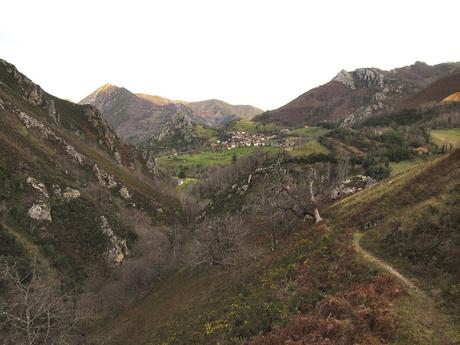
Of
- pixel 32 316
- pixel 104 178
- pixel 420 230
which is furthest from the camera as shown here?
pixel 104 178

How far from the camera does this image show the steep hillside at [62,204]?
91.4m

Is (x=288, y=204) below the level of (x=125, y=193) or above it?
above

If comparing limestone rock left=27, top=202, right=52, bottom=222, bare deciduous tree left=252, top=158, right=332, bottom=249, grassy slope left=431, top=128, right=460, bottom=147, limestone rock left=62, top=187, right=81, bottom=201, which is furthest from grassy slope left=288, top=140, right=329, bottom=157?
bare deciduous tree left=252, top=158, right=332, bottom=249

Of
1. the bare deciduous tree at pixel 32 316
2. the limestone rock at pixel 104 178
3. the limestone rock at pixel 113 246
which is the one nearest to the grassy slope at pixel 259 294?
the bare deciduous tree at pixel 32 316

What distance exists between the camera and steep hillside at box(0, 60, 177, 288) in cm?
9144

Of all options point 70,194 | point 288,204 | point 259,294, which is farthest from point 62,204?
point 259,294

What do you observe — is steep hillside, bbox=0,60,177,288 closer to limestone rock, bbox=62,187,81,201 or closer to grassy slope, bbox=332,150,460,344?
limestone rock, bbox=62,187,81,201

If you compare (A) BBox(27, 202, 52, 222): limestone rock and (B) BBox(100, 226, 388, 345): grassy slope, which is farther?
(A) BBox(27, 202, 52, 222): limestone rock

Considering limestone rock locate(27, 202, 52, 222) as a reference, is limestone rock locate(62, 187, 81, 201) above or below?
above

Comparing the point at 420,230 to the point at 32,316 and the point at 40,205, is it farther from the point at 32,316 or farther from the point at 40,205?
the point at 40,205

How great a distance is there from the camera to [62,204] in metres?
106

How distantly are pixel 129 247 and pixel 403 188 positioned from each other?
300 ft

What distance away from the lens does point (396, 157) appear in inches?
5468

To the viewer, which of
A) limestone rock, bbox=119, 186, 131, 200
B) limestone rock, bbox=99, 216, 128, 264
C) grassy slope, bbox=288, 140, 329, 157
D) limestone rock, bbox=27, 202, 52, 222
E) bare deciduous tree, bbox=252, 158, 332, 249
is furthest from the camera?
grassy slope, bbox=288, 140, 329, 157
